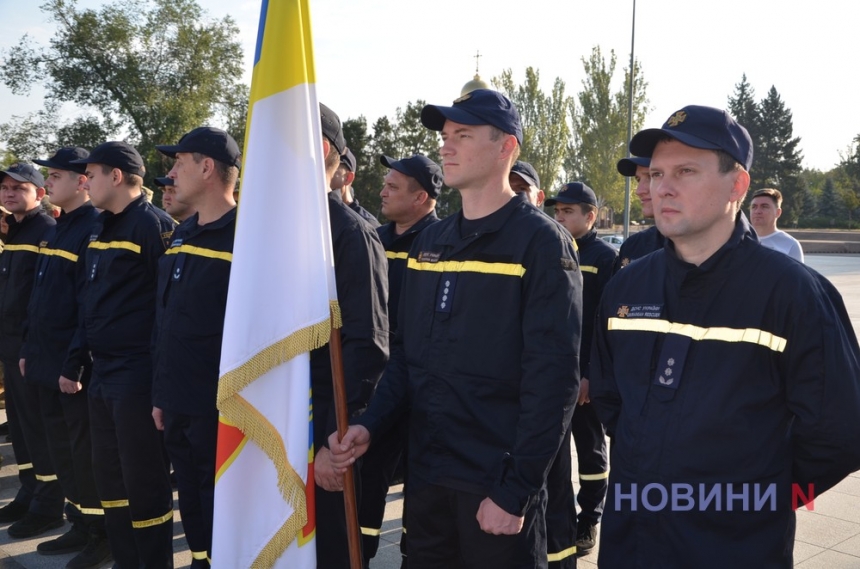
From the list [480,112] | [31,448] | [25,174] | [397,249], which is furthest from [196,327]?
[25,174]

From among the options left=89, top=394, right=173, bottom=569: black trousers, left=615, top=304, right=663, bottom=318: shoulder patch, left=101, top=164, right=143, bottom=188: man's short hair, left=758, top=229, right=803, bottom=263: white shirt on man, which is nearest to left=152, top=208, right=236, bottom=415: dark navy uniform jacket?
left=89, top=394, right=173, bottom=569: black trousers

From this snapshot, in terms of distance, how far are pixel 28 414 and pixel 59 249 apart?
145 centimetres

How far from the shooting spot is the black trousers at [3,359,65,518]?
Answer: 5.67 meters

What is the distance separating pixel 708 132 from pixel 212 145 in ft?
9.05

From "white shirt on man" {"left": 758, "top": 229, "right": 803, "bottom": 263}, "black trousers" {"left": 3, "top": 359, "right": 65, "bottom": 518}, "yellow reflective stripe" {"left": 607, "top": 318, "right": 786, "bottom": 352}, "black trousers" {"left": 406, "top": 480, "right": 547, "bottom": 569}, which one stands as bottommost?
"black trousers" {"left": 3, "top": 359, "right": 65, "bottom": 518}

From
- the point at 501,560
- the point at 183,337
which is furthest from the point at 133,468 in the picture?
the point at 501,560

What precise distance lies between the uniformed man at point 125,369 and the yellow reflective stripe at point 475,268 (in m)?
2.12

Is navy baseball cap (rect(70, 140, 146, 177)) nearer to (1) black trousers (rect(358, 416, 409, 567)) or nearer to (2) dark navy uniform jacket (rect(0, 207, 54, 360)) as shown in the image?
(2) dark navy uniform jacket (rect(0, 207, 54, 360))

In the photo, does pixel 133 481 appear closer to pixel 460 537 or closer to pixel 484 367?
pixel 460 537

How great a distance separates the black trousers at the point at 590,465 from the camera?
5.18m

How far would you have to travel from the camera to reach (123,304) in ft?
15.2

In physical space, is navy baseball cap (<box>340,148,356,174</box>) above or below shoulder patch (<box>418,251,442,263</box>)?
above

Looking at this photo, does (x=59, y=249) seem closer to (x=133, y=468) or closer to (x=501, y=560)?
(x=133, y=468)

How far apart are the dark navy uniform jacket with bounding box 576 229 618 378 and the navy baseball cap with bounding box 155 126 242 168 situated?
8.61 feet
